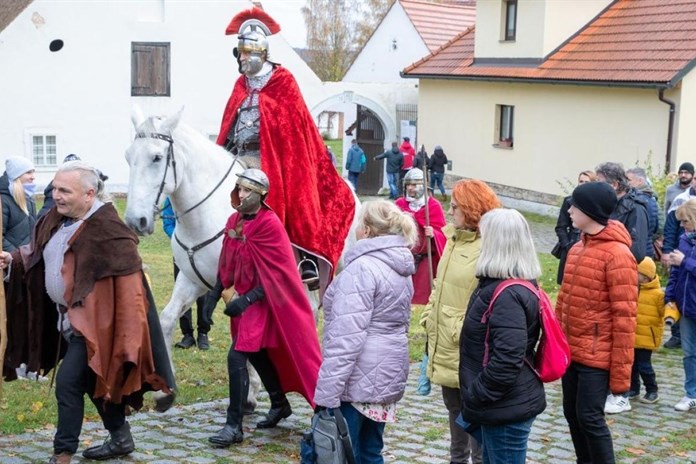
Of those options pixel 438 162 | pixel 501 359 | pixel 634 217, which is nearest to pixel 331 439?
pixel 501 359

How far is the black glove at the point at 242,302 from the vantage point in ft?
21.0

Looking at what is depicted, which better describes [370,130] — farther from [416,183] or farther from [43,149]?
[416,183]

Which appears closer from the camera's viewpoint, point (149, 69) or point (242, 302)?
point (242, 302)

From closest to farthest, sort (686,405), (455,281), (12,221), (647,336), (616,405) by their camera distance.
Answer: (455,281) → (616,405) → (686,405) → (647,336) → (12,221)

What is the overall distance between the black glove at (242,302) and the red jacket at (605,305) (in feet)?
6.68

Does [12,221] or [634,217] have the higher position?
[634,217]

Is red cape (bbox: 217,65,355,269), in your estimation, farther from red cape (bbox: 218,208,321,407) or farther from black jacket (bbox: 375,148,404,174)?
black jacket (bbox: 375,148,404,174)

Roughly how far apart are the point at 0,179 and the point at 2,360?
11.1ft

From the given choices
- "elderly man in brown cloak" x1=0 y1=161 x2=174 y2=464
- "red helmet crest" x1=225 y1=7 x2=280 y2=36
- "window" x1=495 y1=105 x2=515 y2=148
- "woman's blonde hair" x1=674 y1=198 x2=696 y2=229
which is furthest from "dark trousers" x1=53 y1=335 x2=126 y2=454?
"window" x1=495 y1=105 x2=515 y2=148

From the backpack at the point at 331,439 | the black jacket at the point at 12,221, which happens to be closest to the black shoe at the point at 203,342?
the black jacket at the point at 12,221

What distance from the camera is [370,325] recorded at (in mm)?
4992

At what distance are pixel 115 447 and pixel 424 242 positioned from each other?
3607 mm

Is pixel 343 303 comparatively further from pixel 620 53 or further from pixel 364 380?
pixel 620 53

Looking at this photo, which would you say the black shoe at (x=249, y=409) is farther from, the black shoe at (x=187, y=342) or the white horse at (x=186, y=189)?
the black shoe at (x=187, y=342)
